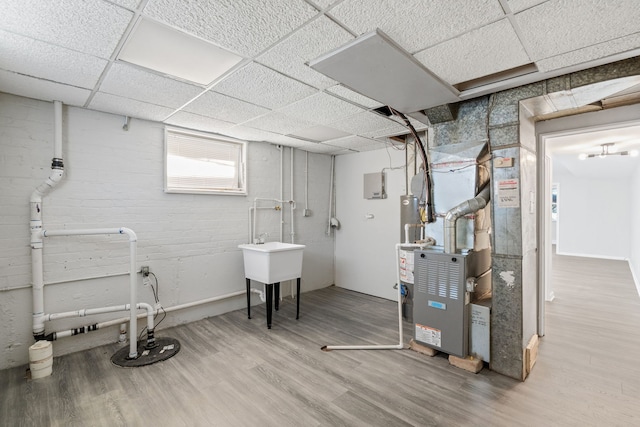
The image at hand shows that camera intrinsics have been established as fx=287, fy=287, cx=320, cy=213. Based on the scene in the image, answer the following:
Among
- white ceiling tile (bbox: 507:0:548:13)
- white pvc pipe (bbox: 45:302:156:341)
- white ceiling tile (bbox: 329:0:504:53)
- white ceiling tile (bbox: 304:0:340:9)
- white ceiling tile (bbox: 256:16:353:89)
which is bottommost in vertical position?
white pvc pipe (bbox: 45:302:156:341)

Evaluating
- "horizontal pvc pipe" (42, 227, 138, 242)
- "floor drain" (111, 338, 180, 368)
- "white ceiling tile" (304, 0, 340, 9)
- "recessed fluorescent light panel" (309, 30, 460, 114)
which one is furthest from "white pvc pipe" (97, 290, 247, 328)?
"white ceiling tile" (304, 0, 340, 9)

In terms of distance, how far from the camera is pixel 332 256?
520cm

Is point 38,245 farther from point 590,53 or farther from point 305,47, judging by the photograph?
point 590,53

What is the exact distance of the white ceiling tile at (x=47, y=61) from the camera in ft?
5.63

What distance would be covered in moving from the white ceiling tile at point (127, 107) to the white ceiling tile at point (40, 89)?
105 millimetres

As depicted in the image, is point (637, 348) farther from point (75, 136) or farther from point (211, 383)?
point (75, 136)

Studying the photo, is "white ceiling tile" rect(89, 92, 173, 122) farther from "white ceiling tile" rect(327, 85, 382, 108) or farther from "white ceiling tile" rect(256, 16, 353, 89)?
"white ceiling tile" rect(327, 85, 382, 108)

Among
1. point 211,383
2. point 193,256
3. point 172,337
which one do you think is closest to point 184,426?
point 211,383

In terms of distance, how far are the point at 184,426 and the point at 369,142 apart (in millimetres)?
3694

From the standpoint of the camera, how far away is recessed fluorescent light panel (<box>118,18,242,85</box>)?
1728 mm

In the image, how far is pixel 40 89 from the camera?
2.33 m

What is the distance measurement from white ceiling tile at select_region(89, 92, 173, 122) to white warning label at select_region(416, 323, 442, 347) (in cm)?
322

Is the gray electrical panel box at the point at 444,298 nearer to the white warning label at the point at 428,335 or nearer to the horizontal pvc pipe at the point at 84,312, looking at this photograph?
the white warning label at the point at 428,335

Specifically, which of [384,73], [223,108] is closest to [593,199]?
[384,73]
